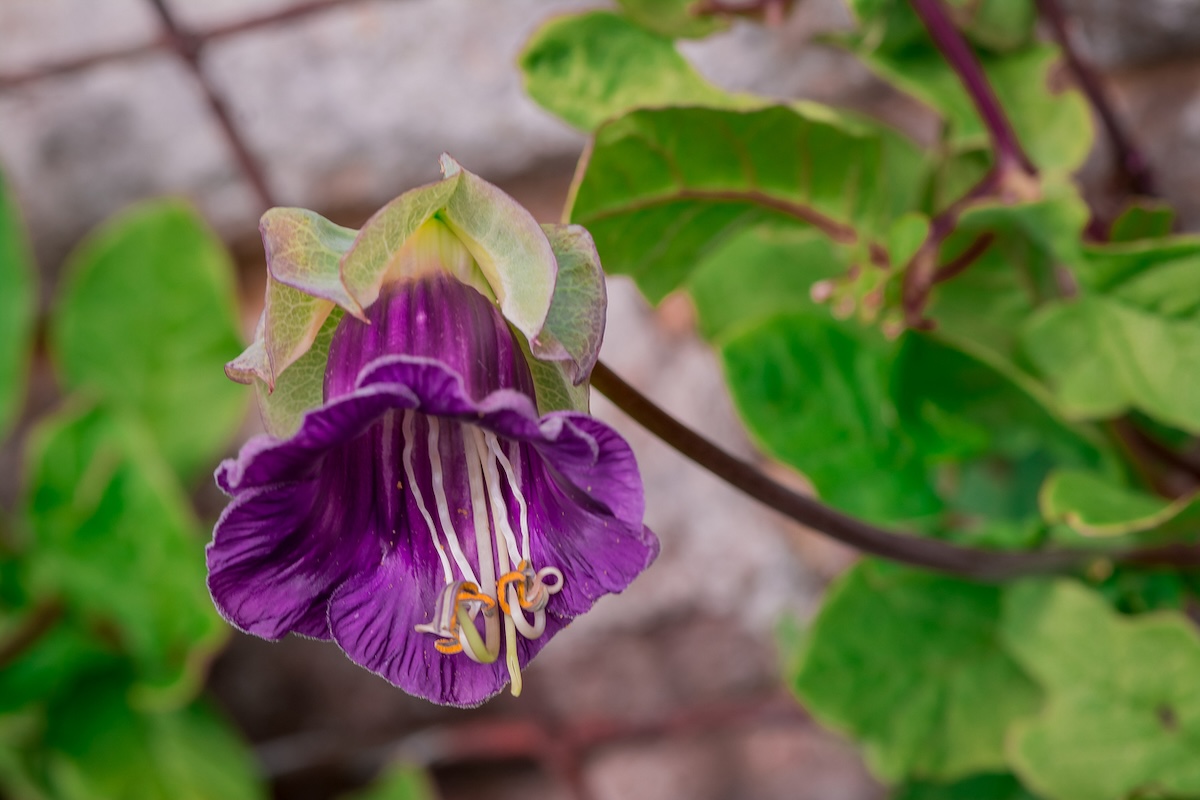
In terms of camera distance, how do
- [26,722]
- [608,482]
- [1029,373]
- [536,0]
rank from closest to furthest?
[608,482] → [1029,373] → [536,0] → [26,722]

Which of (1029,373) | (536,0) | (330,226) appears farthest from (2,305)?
(1029,373)

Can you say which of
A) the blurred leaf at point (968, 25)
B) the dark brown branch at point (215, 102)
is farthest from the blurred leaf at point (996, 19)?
the dark brown branch at point (215, 102)

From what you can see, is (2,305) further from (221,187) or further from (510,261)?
(510,261)

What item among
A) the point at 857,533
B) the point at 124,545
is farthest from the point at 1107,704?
the point at 124,545

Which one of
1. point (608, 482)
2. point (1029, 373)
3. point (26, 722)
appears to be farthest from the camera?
point (26, 722)

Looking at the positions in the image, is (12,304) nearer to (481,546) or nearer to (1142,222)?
(481,546)

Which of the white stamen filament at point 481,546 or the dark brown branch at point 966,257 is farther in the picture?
the dark brown branch at point 966,257

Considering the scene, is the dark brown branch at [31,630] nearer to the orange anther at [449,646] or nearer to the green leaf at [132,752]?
the green leaf at [132,752]
